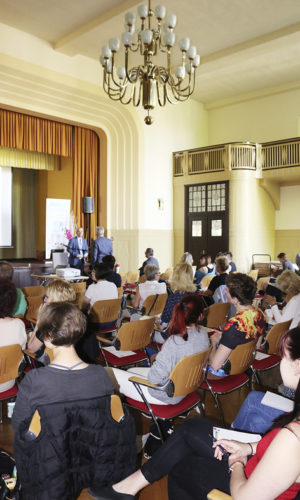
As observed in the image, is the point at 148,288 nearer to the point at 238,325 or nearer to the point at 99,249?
the point at 238,325

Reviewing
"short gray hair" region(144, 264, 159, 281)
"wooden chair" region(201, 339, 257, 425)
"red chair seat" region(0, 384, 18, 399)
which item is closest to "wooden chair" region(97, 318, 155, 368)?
"wooden chair" region(201, 339, 257, 425)

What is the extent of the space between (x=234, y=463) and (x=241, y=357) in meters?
1.52

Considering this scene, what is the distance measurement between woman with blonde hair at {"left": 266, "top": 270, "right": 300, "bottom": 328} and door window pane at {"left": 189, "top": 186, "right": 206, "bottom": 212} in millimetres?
9517

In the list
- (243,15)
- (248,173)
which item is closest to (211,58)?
(243,15)

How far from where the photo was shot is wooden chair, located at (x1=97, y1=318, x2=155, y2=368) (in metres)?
3.63

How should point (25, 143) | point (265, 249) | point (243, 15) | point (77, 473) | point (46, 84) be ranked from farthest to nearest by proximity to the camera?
point (265, 249), point (25, 143), point (46, 84), point (243, 15), point (77, 473)

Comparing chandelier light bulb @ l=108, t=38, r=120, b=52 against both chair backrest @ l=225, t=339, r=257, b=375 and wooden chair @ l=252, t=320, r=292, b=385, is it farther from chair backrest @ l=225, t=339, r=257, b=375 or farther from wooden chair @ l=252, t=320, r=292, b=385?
chair backrest @ l=225, t=339, r=257, b=375

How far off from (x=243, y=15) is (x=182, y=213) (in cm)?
651

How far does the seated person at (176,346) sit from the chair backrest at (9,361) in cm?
73

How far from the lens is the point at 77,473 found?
6.64 ft

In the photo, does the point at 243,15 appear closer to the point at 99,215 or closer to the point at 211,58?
the point at 211,58

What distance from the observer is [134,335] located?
3.74 m

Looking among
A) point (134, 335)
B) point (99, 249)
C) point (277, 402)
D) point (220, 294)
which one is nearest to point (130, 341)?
point (134, 335)

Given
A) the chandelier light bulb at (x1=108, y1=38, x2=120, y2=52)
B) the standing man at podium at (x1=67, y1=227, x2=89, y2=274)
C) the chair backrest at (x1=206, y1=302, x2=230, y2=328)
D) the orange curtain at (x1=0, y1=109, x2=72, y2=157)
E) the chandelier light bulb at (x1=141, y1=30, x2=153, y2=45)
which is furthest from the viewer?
the orange curtain at (x1=0, y1=109, x2=72, y2=157)
